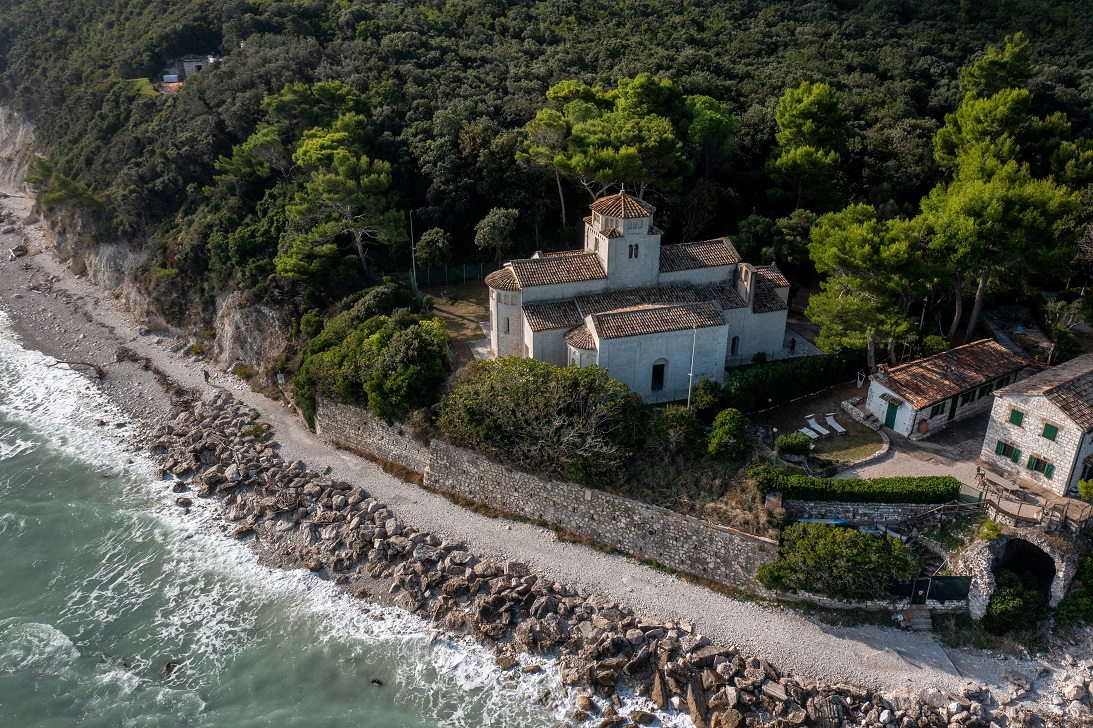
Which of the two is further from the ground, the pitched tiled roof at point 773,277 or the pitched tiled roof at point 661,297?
the pitched tiled roof at point 773,277

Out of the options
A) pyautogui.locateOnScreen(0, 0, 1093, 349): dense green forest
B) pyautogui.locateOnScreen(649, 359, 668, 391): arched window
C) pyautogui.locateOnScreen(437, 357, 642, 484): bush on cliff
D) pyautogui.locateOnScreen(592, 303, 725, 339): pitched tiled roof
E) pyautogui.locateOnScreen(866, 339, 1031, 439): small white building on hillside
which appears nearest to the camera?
pyautogui.locateOnScreen(437, 357, 642, 484): bush on cliff

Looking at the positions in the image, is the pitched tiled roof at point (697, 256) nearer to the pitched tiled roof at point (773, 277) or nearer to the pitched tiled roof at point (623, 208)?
the pitched tiled roof at point (773, 277)

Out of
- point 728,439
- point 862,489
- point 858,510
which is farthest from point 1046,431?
point 728,439

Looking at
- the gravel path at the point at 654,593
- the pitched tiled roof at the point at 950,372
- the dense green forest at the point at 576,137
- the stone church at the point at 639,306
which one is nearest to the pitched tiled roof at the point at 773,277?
the stone church at the point at 639,306

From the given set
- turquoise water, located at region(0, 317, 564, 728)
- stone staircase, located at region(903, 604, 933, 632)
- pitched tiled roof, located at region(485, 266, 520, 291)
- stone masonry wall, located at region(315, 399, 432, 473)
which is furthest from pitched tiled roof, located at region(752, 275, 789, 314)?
turquoise water, located at region(0, 317, 564, 728)

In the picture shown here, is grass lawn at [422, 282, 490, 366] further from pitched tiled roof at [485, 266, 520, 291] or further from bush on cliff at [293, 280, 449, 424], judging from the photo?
pitched tiled roof at [485, 266, 520, 291]

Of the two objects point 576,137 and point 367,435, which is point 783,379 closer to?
point 576,137
